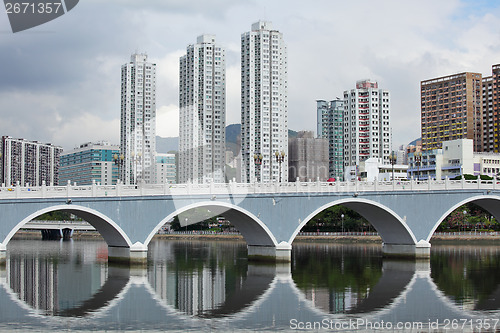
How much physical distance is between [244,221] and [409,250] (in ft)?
34.2

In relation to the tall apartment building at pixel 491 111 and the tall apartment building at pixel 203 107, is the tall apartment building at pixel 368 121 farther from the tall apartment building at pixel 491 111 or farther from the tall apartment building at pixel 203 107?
the tall apartment building at pixel 203 107

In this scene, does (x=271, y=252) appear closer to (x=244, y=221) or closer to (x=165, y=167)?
(x=244, y=221)

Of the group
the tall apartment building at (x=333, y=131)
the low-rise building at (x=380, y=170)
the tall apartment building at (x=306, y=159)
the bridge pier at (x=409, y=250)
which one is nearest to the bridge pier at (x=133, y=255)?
the bridge pier at (x=409, y=250)

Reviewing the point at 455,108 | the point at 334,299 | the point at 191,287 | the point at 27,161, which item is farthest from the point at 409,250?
the point at 27,161

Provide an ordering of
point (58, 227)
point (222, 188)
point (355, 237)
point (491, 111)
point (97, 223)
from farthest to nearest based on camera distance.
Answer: point (491, 111) → point (58, 227) → point (355, 237) → point (222, 188) → point (97, 223)

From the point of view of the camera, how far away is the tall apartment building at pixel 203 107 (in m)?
77.9

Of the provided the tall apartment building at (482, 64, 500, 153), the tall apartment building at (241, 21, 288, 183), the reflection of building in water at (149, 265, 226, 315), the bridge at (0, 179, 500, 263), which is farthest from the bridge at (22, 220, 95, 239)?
the tall apartment building at (482, 64, 500, 153)

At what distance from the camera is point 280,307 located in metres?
24.5

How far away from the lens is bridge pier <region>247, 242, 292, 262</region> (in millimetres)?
36812

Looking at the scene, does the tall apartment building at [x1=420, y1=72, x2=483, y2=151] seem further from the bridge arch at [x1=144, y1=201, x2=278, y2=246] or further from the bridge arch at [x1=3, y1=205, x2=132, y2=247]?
the bridge arch at [x1=3, y1=205, x2=132, y2=247]

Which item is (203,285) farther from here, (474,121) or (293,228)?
(474,121)

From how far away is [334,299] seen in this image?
86.3 feet

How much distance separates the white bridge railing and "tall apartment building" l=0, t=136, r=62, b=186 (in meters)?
73.3

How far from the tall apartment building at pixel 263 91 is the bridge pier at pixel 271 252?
39380 mm
